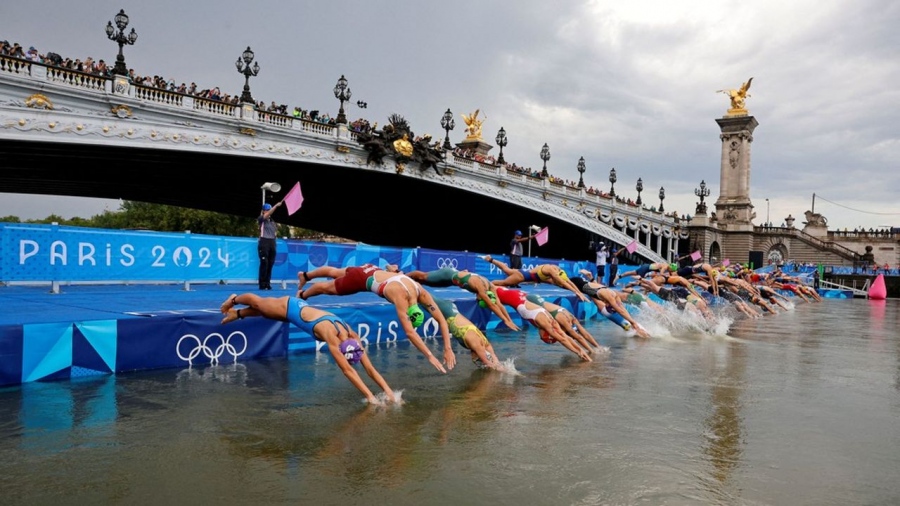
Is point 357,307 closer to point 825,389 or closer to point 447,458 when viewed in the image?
point 447,458

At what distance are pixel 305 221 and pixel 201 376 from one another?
193 ft

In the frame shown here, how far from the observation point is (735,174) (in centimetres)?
8538

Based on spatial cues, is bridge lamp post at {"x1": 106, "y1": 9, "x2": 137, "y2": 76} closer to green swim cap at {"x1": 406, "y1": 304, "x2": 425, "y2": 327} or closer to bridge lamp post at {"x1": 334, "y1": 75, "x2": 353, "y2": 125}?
bridge lamp post at {"x1": 334, "y1": 75, "x2": 353, "y2": 125}

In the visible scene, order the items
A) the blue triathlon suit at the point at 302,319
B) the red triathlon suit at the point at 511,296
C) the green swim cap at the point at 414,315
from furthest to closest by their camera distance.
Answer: the red triathlon suit at the point at 511,296
the green swim cap at the point at 414,315
the blue triathlon suit at the point at 302,319

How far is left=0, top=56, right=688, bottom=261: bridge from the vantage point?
2884cm

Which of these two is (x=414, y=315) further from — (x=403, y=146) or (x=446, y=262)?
(x=403, y=146)

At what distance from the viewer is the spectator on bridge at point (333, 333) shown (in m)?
8.31

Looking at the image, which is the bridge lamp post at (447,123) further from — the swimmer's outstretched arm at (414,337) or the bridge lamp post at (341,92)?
the swimmer's outstretched arm at (414,337)

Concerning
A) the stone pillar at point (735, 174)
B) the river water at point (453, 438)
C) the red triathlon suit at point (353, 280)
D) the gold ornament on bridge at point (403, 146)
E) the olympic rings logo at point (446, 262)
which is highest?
the stone pillar at point (735, 174)

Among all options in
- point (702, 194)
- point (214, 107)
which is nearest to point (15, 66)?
point (214, 107)

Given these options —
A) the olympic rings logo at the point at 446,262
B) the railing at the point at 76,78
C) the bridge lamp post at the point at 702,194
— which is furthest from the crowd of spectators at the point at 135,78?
the bridge lamp post at the point at 702,194

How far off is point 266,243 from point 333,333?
8.83 metres

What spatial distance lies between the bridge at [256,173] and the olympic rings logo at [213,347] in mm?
21004

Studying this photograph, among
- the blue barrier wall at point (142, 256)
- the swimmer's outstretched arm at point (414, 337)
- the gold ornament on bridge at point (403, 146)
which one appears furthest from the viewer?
the gold ornament on bridge at point (403, 146)
